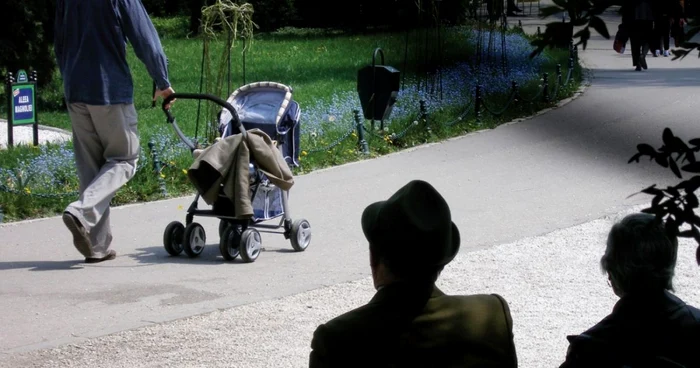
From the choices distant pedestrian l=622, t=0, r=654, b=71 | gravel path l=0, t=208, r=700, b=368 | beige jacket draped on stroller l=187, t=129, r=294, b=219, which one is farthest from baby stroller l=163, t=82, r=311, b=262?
distant pedestrian l=622, t=0, r=654, b=71

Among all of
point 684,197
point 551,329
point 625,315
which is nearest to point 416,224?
point 684,197

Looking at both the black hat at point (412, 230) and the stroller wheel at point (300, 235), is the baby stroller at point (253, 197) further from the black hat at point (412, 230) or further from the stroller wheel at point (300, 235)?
the black hat at point (412, 230)

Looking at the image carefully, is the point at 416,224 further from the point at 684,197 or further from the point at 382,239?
the point at 684,197

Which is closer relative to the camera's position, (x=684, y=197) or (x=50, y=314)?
(x=684, y=197)

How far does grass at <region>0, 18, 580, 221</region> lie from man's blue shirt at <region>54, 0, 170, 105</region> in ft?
7.50

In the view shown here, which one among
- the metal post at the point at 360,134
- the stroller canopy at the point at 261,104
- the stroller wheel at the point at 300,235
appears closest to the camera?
the stroller wheel at the point at 300,235

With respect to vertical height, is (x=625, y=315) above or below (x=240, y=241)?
above

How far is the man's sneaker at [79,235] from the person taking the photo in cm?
739

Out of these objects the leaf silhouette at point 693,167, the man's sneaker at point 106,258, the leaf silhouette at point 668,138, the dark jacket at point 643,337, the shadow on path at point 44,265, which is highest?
the leaf silhouette at point 668,138

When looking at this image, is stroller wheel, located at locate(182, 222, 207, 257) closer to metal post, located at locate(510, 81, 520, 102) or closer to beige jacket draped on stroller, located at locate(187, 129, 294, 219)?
beige jacket draped on stroller, located at locate(187, 129, 294, 219)

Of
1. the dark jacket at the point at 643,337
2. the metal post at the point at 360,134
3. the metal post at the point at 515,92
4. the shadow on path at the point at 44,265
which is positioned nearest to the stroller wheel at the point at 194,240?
the shadow on path at the point at 44,265

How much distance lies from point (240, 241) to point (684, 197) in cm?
538

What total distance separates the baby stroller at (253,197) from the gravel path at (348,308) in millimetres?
540

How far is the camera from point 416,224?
2736 millimetres
